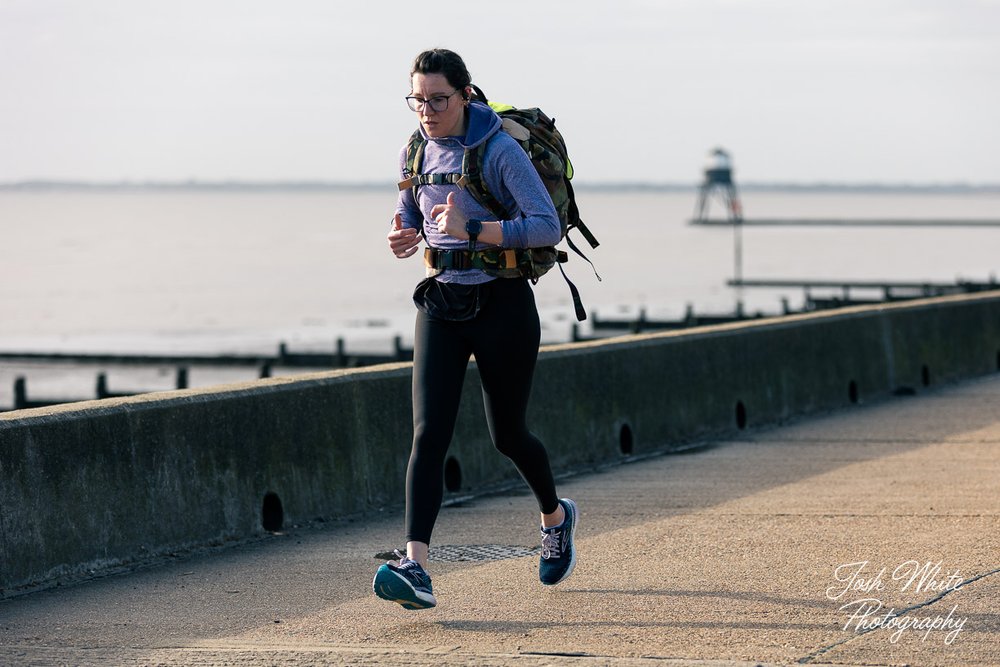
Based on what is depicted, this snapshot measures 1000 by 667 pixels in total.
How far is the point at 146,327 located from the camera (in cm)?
6397

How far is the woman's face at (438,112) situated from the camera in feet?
20.5

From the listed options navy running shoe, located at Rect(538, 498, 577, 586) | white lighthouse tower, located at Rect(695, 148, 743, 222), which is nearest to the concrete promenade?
navy running shoe, located at Rect(538, 498, 577, 586)

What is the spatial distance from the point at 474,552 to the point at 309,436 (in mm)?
1410

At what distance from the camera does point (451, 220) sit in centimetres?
621

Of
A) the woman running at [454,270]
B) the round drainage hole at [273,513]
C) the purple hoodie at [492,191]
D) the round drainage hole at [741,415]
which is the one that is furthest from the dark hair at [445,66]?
the round drainage hole at [741,415]

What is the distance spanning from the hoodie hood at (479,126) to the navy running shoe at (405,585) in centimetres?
147

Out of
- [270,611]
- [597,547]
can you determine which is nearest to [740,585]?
[597,547]

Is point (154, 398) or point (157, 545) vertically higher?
point (154, 398)

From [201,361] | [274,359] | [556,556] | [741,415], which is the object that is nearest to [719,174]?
[201,361]

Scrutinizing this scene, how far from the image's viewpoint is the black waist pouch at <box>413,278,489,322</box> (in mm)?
6359

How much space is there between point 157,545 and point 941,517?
357 cm

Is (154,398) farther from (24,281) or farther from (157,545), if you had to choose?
(24,281)

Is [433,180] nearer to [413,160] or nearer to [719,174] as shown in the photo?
[413,160]

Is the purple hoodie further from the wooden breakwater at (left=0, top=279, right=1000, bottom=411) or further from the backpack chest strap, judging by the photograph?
the wooden breakwater at (left=0, top=279, right=1000, bottom=411)
